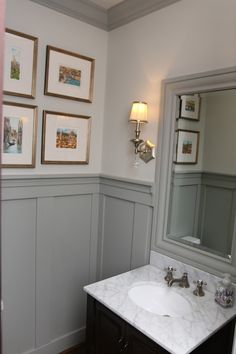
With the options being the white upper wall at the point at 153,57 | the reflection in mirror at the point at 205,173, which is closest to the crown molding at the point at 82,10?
the white upper wall at the point at 153,57

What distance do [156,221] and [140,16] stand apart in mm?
1414

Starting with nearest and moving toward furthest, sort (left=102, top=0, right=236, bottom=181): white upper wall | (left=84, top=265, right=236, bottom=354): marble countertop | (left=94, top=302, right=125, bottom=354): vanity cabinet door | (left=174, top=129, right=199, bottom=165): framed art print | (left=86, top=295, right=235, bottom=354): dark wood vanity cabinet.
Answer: (left=84, top=265, right=236, bottom=354): marble countertop
(left=86, top=295, right=235, bottom=354): dark wood vanity cabinet
(left=94, top=302, right=125, bottom=354): vanity cabinet door
(left=102, top=0, right=236, bottom=181): white upper wall
(left=174, top=129, right=199, bottom=165): framed art print

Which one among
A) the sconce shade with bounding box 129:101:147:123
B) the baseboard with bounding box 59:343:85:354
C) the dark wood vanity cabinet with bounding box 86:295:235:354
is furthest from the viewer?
the baseboard with bounding box 59:343:85:354

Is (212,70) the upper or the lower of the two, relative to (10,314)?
upper

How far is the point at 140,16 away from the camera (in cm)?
197

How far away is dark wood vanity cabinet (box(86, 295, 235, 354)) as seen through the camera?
1.33 metres

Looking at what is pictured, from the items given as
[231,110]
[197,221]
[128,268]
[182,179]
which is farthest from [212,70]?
[128,268]

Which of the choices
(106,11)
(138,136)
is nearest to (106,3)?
(106,11)

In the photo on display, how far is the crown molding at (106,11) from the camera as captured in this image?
1.88 m

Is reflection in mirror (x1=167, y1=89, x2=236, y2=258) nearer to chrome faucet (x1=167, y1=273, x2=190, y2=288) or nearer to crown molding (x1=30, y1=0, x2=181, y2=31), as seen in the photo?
chrome faucet (x1=167, y1=273, x2=190, y2=288)

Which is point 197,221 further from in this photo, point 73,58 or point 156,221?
point 73,58

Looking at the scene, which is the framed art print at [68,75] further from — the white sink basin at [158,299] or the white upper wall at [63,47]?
the white sink basin at [158,299]

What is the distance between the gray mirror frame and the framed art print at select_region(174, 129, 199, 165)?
42 mm

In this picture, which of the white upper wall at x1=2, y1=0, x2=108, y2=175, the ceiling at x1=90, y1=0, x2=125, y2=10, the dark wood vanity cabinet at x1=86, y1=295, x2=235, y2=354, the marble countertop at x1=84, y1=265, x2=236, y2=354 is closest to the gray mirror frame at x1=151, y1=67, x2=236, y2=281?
the marble countertop at x1=84, y1=265, x2=236, y2=354
